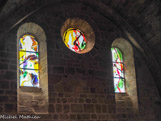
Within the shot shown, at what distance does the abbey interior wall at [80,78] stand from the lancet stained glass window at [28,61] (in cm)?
49

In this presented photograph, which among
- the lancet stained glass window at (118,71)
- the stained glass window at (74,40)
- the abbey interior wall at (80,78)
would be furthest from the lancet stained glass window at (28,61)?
the lancet stained glass window at (118,71)

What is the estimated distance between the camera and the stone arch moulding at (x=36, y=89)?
823 centimetres

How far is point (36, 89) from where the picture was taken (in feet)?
28.5

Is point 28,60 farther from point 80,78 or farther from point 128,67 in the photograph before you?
point 128,67

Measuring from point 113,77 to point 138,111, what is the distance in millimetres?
1396

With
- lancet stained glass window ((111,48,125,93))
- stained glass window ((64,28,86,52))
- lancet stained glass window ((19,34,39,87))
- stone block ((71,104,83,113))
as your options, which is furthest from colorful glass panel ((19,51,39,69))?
lancet stained glass window ((111,48,125,93))

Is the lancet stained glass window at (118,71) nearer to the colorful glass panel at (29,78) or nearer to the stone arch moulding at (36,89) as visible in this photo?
the stone arch moulding at (36,89)

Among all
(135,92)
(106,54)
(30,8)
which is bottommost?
(135,92)

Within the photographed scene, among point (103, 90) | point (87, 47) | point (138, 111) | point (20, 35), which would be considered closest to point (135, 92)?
point (138, 111)

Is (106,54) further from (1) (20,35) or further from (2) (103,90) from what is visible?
(1) (20,35)

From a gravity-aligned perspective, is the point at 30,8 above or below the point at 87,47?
above

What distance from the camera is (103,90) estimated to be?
9414 millimetres

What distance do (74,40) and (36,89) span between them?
2160mm

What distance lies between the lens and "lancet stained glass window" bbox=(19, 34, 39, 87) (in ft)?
28.5
